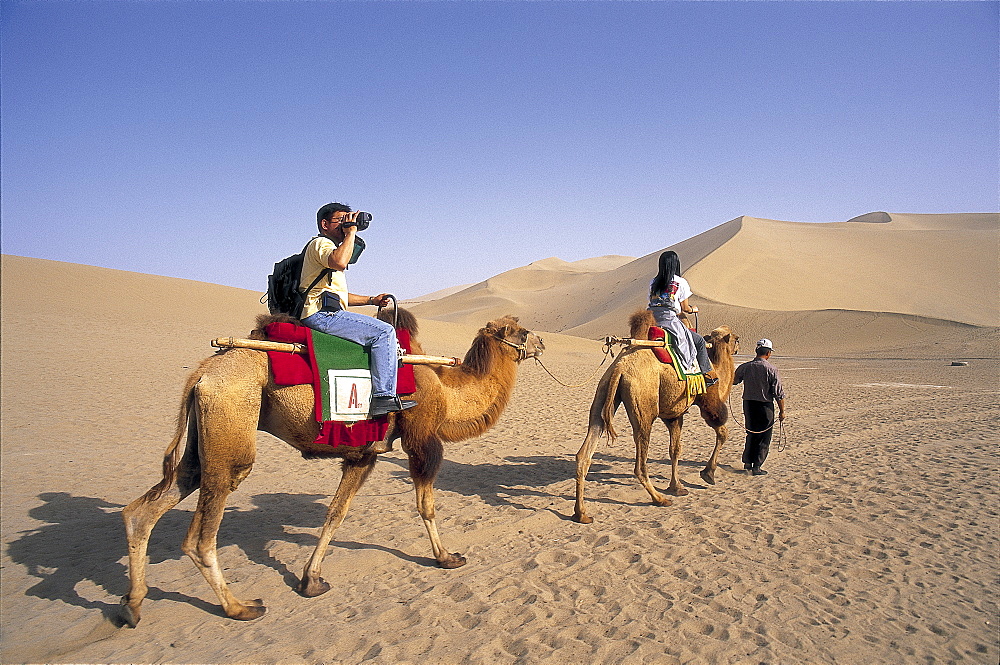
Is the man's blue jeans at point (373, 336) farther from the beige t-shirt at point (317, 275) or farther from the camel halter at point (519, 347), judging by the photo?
the camel halter at point (519, 347)

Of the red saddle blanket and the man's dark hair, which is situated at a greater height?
the man's dark hair

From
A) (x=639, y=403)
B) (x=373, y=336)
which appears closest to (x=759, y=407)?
(x=639, y=403)

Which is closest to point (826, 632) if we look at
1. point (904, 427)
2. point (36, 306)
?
point (904, 427)

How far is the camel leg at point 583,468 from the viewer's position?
21.5ft

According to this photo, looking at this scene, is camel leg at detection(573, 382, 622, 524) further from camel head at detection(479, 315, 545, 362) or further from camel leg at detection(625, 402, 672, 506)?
camel head at detection(479, 315, 545, 362)

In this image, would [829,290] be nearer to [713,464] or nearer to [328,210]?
[713,464]

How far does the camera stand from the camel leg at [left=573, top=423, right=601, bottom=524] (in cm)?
657

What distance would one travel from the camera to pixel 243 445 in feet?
14.5

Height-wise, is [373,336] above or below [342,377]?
above

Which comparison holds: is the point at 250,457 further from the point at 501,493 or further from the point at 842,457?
the point at 842,457

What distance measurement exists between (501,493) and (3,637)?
5044 millimetres

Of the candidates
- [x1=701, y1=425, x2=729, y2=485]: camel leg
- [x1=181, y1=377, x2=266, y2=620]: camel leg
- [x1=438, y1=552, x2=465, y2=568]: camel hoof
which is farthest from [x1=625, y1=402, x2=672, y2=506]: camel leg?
[x1=181, y1=377, x2=266, y2=620]: camel leg

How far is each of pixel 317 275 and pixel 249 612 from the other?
103 inches

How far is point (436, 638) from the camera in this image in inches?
162
